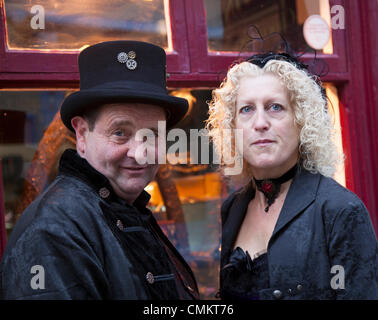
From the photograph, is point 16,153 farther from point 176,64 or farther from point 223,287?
point 223,287

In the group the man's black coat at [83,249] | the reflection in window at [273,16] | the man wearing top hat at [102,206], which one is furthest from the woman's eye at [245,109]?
the reflection in window at [273,16]

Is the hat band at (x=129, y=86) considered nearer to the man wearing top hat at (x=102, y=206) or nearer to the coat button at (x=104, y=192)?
the man wearing top hat at (x=102, y=206)

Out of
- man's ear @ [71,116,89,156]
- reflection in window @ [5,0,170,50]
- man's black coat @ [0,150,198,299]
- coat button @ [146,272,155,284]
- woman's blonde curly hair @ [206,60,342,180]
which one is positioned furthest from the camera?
reflection in window @ [5,0,170,50]

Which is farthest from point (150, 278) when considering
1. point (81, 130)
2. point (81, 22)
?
point (81, 22)

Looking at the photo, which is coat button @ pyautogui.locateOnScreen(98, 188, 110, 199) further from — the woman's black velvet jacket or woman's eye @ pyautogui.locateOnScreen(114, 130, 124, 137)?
the woman's black velvet jacket

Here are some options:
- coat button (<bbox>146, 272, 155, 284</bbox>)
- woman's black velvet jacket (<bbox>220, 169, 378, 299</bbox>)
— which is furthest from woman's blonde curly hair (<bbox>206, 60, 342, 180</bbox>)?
coat button (<bbox>146, 272, 155, 284</bbox>)

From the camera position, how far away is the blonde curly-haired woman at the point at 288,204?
192cm

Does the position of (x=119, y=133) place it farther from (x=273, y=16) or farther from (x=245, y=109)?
(x=273, y=16)

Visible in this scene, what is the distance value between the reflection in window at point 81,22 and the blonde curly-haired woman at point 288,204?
881 mm

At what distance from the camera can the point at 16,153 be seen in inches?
112

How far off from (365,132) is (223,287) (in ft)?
5.24

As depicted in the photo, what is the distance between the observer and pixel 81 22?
280cm

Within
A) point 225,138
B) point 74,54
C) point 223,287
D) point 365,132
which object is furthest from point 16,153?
point 365,132

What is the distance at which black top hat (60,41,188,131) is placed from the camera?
1880mm
